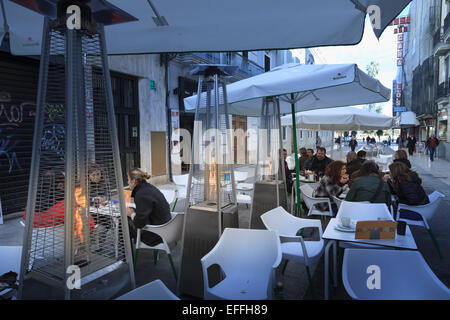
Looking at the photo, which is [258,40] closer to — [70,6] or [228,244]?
[70,6]

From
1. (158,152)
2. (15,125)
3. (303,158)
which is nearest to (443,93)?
(303,158)

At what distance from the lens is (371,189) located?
14.4 feet

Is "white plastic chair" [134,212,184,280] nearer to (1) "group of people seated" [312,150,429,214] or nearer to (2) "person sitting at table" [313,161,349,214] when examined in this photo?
(1) "group of people seated" [312,150,429,214]

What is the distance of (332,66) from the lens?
3992 millimetres

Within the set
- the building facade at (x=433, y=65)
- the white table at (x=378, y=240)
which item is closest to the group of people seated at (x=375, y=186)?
the white table at (x=378, y=240)

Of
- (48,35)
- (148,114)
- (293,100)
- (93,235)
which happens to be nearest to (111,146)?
(93,235)

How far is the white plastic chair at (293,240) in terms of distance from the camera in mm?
3256

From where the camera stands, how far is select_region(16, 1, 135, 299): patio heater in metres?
1.65

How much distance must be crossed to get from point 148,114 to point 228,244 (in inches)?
321

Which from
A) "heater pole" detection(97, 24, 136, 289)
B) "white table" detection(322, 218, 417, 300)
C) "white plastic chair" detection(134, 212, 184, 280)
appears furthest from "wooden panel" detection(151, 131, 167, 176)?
"heater pole" detection(97, 24, 136, 289)

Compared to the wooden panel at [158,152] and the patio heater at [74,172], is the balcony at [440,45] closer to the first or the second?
the wooden panel at [158,152]

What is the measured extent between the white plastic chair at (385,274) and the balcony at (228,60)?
809 centimetres

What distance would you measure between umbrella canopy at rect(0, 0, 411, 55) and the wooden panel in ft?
24.9

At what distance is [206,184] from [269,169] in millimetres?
1846
